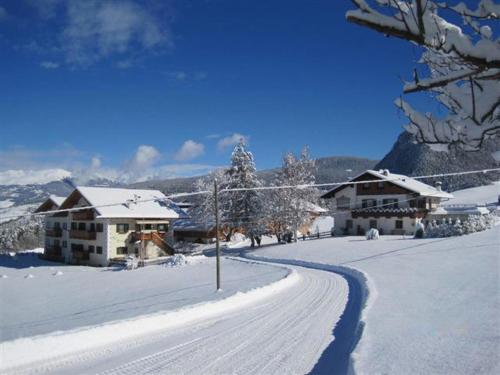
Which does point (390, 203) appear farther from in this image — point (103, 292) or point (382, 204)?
point (103, 292)

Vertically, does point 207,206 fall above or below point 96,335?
above

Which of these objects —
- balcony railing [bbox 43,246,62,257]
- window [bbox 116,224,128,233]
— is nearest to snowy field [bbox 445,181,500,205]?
window [bbox 116,224,128,233]

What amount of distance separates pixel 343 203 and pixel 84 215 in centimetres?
3149

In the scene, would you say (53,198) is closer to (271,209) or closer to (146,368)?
(271,209)

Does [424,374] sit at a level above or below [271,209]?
below

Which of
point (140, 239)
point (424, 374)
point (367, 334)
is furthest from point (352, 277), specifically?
point (140, 239)

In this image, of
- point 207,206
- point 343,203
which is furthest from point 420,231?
point 207,206

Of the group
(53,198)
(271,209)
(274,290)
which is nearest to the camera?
(274,290)

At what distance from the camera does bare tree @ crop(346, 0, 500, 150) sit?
135 inches

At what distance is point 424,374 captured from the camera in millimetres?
7773

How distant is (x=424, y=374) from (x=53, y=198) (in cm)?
5483

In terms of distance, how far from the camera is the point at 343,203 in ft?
173

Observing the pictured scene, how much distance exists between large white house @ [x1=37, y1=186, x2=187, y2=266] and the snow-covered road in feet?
99.6

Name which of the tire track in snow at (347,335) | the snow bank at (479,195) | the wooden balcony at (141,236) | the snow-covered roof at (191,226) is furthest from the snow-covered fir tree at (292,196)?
the snow bank at (479,195)
